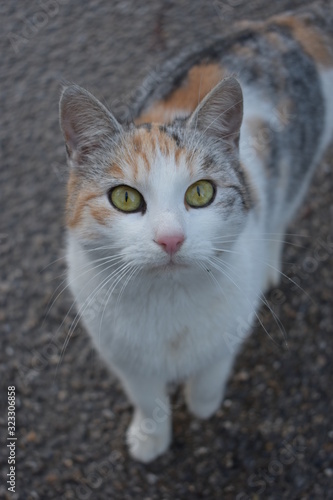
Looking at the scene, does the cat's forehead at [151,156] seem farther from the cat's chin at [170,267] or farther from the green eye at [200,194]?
the cat's chin at [170,267]

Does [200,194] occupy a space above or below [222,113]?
below

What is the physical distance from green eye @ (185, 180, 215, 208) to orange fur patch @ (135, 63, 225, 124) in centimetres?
57

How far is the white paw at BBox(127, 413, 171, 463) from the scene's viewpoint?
2312 mm

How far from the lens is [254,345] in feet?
8.67

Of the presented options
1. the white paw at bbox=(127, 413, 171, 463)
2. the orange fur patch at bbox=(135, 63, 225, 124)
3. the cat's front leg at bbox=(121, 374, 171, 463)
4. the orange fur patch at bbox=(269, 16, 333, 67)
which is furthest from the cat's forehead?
the white paw at bbox=(127, 413, 171, 463)

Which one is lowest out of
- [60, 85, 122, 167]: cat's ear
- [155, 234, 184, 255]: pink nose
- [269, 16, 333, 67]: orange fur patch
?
[155, 234, 184, 255]: pink nose

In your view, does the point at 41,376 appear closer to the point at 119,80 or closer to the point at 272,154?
the point at 272,154

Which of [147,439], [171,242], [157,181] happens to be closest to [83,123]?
[157,181]

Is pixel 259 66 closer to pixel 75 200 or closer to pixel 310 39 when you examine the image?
pixel 310 39

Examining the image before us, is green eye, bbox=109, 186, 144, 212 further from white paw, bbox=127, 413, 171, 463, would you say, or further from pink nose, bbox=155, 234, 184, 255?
white paw, bbox=127, 413, 171, 463

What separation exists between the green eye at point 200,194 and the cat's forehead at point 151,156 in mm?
54

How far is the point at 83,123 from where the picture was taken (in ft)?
5.11

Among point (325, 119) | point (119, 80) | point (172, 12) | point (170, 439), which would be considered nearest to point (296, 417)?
point (170, 439)

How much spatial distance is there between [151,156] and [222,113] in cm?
28
